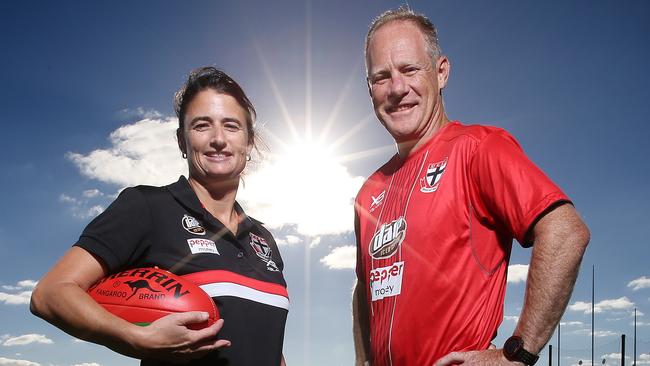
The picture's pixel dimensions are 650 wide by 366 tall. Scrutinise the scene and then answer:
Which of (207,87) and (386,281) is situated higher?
(207,87)

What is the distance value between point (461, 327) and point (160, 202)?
194cm

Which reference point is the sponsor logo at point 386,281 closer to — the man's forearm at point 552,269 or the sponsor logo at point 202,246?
the man's forearm at point 552,269

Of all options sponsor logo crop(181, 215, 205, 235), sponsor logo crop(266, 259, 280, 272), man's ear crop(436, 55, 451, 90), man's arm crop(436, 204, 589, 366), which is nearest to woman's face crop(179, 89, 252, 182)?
sponsor logo crop(181, 215, 205, 235)

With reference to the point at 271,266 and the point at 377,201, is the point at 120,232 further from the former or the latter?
the point at 377,201

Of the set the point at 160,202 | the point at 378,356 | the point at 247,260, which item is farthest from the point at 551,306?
the point at 160,202

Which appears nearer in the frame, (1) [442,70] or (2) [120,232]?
(2) [120,232]

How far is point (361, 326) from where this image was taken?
401cm

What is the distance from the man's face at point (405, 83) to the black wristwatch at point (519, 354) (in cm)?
153

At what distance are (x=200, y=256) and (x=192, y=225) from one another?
228mm

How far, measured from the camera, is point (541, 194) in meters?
2.70

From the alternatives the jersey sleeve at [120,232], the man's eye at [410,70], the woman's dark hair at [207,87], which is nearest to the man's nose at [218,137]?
the woman's dark hair at [207,87]

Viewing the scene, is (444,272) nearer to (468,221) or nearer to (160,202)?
(468,221)

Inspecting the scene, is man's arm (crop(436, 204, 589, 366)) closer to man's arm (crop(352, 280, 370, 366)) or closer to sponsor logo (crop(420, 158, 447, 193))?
sponsor logo (crop(420, 158, 447, 193))

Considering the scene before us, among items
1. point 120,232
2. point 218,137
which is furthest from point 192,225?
point 218,137
